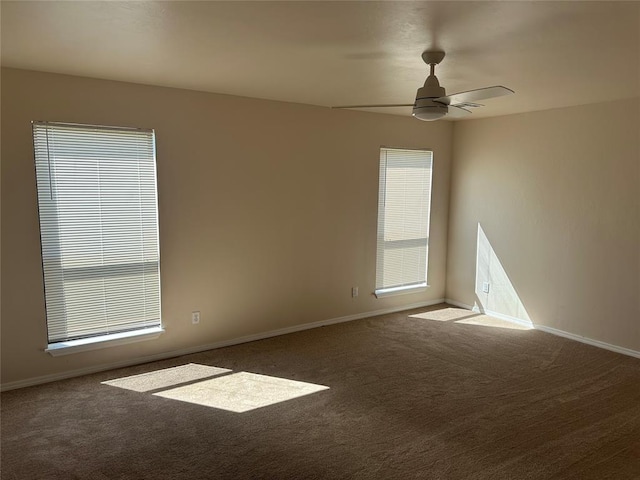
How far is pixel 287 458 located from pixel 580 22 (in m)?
2.88

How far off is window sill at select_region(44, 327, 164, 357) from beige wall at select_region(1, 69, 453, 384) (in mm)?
64

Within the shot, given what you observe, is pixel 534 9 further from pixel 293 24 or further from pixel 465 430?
pixel 465 430

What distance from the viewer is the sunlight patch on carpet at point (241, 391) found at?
341 centimetres

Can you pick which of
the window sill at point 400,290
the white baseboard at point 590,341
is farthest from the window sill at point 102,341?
the white baseboard at point 590,341

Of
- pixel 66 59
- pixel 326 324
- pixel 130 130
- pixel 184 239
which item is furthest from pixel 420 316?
pixel 66 59

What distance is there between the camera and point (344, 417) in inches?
127

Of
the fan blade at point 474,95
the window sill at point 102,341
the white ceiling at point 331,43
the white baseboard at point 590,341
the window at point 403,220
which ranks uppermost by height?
the white ceiling at point 331,43

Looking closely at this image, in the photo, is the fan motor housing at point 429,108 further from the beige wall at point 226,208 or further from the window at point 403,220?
the window at point 403,220

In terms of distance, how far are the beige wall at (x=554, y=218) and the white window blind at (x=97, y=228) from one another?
3891mm

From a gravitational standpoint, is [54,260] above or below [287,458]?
above

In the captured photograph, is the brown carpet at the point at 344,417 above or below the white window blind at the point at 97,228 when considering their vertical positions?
below

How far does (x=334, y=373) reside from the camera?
396cm

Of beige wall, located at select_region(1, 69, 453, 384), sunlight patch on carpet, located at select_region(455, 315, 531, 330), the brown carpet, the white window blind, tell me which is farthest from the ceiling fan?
sunlight patch on carpet, located at select_region(455, 315, 531, 330)

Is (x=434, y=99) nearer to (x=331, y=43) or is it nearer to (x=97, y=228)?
(x=331, y=43)
